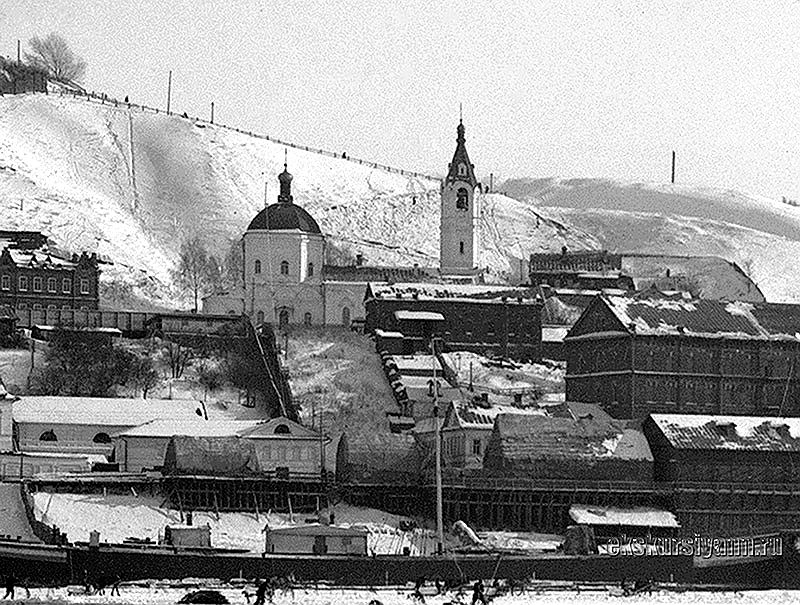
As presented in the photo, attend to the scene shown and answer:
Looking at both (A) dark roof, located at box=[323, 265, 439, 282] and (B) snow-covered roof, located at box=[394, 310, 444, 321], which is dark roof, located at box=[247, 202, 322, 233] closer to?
(A) dark roof, located at box=[323, 265, 439, 282]

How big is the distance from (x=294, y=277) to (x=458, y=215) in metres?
15.3

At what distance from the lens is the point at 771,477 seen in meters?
113

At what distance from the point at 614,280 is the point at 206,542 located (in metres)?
73.4

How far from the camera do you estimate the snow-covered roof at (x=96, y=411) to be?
117312 millimetres

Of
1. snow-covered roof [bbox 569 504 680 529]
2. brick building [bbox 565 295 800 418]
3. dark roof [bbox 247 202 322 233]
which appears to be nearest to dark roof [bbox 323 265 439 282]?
dark roof [bbox 247 202 322 233]

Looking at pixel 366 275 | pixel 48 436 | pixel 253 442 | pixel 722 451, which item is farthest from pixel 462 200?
pixel 253 442

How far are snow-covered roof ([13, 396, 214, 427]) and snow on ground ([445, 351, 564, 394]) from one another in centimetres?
1674

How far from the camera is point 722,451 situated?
112 metres

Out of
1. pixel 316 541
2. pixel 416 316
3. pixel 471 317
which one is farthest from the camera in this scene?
pixel 471 317

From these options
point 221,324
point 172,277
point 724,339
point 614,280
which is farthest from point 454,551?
point 172,277

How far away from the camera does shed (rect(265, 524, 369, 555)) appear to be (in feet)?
311

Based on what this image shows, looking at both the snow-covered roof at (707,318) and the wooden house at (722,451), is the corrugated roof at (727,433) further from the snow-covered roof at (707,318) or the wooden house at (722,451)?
the snow-covered roof at (707,318)

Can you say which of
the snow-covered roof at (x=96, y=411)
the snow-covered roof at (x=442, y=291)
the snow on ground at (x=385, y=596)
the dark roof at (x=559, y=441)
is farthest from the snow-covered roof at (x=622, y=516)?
the snow-covered roof at (x=442, y=291)

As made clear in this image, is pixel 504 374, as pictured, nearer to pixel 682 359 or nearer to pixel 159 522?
pixel 682 359
